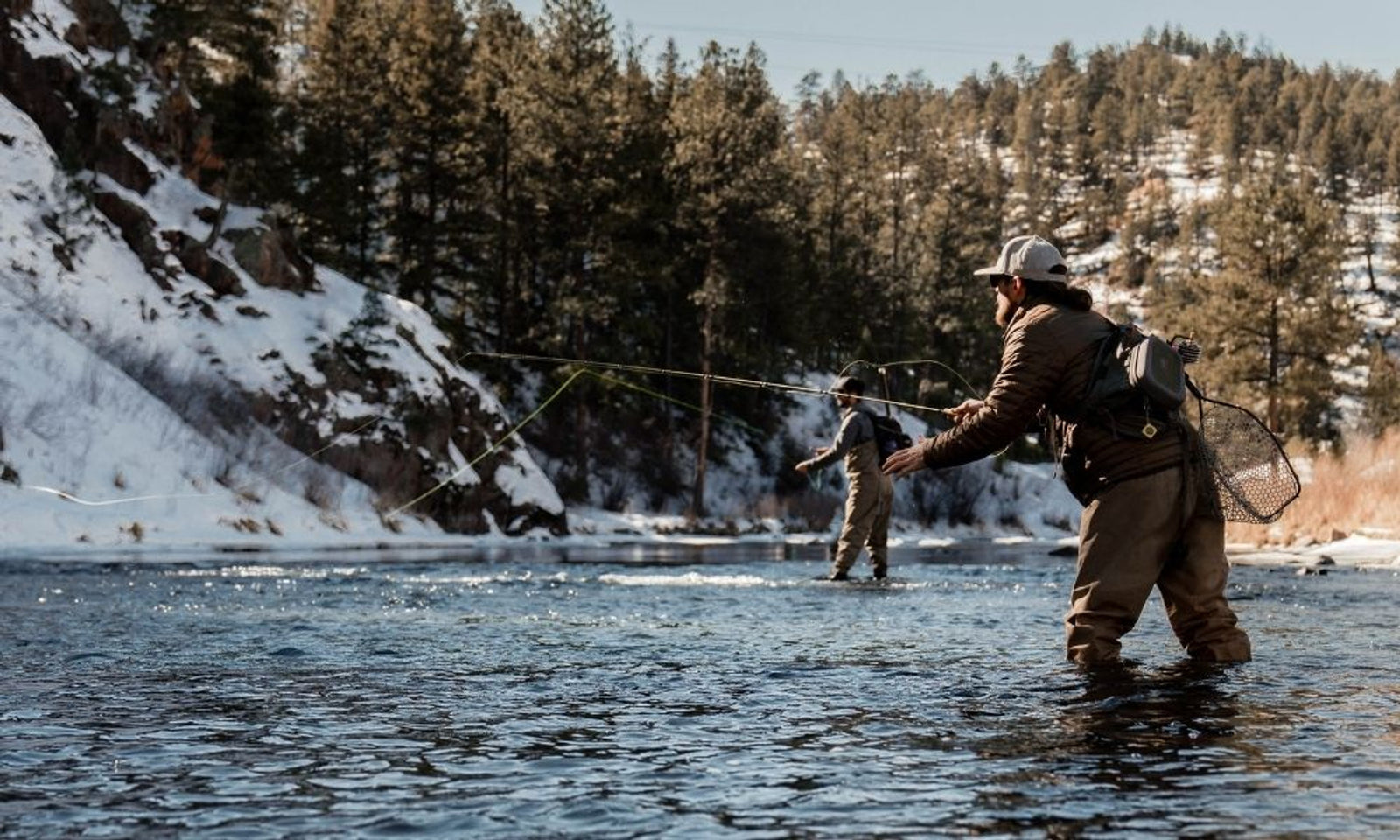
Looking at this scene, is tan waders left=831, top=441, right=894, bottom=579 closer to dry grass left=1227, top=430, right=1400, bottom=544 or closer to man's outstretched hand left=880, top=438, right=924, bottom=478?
man's outstretched hand left=880, top=438, right=924, bottom=478

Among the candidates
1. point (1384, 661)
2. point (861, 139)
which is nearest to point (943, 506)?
point (861, 139)

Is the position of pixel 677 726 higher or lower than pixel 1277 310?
lower

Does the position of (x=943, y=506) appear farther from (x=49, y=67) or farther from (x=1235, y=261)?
(x=49, y=67)

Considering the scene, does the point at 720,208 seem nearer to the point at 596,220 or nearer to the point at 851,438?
the point at 596,220

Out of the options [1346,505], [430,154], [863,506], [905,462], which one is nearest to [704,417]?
[430,154]

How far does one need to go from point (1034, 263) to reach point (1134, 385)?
0.82m

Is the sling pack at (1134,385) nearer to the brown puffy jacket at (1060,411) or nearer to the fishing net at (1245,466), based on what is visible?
A: the brown puffy jacket at (1060,411)

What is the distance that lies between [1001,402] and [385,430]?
27.6m

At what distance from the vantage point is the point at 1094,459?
7172 millimetres

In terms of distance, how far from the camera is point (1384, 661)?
8055 millimetres

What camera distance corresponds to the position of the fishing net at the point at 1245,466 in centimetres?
729

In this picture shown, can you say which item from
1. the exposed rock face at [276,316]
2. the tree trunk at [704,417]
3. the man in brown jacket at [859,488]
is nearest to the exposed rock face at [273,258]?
the exposed rock face at [276,316]

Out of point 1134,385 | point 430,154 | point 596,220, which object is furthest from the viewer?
point 430,154

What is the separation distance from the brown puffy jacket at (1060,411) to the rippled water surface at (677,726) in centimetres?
101
